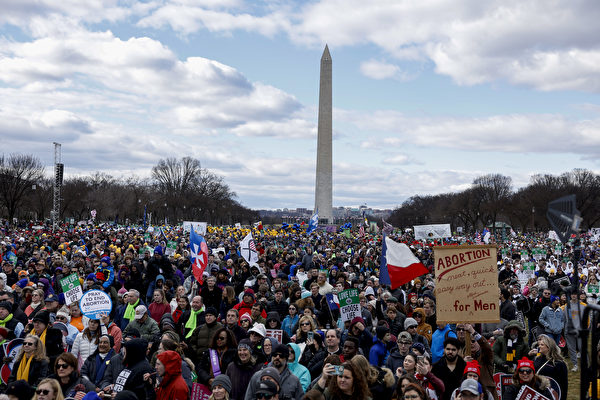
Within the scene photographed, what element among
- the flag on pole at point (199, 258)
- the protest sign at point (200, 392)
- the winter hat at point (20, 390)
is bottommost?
the protest sign at point (200, 392)

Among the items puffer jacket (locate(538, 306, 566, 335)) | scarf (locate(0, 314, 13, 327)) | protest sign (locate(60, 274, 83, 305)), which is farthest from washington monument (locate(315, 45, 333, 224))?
scarf (locate(0, 314, 13, 327))

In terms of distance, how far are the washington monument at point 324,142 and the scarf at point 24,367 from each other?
4889 cm

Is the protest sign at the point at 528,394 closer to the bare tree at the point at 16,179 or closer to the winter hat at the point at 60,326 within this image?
the winter hat at the point at 60,326

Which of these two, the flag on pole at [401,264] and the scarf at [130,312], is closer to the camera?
the scarf at [130,312]

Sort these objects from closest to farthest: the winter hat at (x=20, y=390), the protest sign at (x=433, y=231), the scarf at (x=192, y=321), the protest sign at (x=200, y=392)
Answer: the winter hat at (x=20, y=390) < the protest sign at (x=200, y=392) < the scarf at (x=192, y=321) < the protest sign at (x=433, y=231)

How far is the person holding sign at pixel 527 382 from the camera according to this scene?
598 cm

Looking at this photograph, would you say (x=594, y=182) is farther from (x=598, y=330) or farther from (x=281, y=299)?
(x=598, y=330)

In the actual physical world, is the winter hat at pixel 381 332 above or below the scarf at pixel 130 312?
above

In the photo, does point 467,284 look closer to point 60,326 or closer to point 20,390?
point 20,390

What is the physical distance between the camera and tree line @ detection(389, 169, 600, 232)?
246ft

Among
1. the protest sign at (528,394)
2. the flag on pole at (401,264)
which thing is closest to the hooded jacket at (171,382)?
the protest sign at (528,394)

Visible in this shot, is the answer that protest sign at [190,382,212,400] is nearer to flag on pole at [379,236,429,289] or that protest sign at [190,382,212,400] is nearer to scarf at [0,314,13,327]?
scarf at [0,314,13,327]

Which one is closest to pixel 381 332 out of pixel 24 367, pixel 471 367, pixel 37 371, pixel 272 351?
pixel 272 351

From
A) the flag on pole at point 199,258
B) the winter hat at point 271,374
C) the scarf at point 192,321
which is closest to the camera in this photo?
the winter hat at point 271,374
